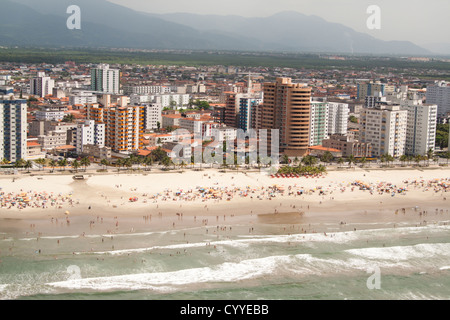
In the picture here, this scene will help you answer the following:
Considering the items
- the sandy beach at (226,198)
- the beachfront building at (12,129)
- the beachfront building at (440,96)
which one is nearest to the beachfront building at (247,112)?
the sandy beach at (226,198)

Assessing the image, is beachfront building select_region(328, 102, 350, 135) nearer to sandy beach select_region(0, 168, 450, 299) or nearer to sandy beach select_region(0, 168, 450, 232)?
sandy beach select_region(0, 168, 450, 232)

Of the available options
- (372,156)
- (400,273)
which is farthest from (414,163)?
(400,273)

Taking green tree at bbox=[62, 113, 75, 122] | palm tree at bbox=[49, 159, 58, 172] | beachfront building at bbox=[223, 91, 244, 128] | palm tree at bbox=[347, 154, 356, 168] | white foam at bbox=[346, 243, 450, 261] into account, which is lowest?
white foam at bbox=[346, 243, 450, 261]

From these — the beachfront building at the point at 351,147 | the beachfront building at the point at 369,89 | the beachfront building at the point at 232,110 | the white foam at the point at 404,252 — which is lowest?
the white foam at the point at 404,252

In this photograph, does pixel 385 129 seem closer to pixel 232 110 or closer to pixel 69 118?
pixel 232 110

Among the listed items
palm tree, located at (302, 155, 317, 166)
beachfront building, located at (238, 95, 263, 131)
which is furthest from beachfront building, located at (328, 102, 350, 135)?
palm tree, located at (302, 155, 317, 166)

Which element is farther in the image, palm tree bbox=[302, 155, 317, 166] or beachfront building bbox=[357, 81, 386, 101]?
beachfront building bbox=[357, 81, 386, 101]

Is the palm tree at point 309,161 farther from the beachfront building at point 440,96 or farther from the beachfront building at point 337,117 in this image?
the beachfront building at point 440,96
